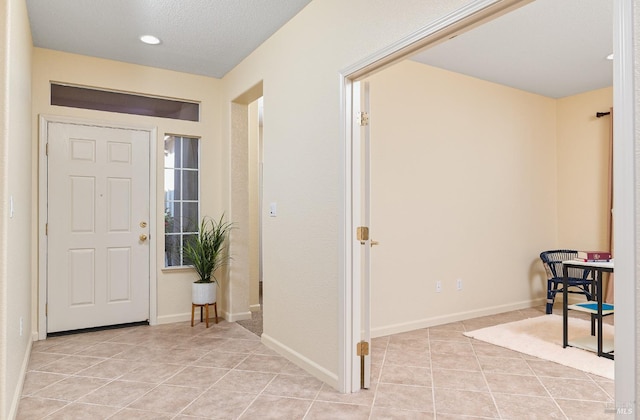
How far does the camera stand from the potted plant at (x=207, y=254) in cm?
430

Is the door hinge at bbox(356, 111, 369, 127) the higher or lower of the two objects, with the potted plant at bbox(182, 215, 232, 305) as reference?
higher

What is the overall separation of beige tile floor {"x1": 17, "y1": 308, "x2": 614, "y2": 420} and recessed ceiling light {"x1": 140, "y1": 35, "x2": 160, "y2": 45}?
2.71m

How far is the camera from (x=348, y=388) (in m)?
2.64

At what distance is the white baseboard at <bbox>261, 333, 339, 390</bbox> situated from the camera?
9.05 feet

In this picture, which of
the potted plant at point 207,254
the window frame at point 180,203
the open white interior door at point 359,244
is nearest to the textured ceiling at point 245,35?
the window frame at point 180,203

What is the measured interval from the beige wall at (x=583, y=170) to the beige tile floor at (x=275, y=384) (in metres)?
2.66

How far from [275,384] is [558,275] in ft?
12.3

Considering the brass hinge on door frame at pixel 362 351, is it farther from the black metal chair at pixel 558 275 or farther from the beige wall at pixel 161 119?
the black metal chair at pixel 558 275

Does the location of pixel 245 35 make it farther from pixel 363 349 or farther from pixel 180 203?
pixel 363 349

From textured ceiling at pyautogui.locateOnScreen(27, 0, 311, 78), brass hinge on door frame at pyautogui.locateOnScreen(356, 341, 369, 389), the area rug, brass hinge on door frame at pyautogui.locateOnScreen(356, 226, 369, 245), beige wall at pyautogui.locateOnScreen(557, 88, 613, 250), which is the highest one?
textured ceiling at pyautogui.locateOnScreen(27, 0, 311, 78)

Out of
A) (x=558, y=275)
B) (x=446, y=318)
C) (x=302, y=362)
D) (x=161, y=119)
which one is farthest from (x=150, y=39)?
(x=558, y=275)

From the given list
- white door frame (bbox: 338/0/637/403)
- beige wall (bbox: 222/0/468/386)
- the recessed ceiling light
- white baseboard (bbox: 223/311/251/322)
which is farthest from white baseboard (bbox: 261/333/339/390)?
the recessed ceiling light

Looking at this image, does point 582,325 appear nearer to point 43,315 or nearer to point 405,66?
point 405,66

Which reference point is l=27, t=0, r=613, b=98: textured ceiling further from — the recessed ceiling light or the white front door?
the white front door
